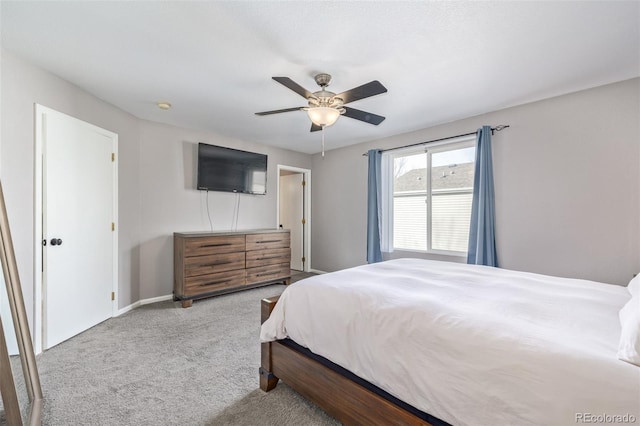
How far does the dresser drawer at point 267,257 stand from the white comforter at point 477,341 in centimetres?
244

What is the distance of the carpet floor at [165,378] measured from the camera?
5.40ft

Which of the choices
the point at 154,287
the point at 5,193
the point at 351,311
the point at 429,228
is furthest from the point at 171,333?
the point at 429,228

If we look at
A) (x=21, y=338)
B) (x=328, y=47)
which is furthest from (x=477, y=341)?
(x=21, y=338)

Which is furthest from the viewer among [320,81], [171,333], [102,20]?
[171,333]

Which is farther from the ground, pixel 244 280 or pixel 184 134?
pixel 184 134

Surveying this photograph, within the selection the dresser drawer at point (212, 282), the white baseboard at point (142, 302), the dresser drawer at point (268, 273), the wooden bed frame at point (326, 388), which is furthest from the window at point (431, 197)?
the white baseboard at point (142, 302)

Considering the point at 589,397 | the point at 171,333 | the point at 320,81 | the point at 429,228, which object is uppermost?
the point at 320,81

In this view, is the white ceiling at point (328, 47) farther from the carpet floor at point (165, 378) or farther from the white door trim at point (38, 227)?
the carpet floor at point (165, 378)

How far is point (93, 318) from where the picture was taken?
2926 millimetres

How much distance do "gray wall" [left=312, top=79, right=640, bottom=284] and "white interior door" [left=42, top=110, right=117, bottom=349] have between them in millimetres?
4276

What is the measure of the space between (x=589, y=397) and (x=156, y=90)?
3662mm

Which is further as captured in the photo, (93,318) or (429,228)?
(429,228)

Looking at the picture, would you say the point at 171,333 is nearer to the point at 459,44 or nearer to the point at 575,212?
the point at 459,44

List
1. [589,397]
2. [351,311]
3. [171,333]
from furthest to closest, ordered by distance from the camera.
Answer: [171,333] < [351,311] < [589,397]
